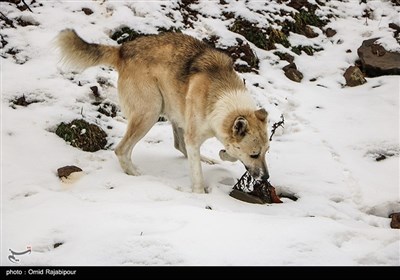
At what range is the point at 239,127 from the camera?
513 centimetres

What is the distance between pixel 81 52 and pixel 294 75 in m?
4.96

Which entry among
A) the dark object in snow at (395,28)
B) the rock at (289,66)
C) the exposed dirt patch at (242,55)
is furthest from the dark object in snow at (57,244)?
the dark object in snow at (395,28)

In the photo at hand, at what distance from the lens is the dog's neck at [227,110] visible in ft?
17.4

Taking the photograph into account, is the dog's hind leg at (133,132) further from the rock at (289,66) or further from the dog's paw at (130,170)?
the rock at (289,66)

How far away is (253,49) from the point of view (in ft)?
31.5

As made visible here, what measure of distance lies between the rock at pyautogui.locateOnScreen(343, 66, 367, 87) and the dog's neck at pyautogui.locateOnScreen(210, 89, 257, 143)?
172 inches

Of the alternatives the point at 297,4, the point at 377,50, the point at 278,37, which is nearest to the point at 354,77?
the point at 377,50

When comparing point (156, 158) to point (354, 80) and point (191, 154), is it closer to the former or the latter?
point (191, 154)

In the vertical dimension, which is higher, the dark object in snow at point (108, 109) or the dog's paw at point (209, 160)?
A: the dark object in snow at point (108, 109)

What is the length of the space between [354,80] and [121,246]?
7.19 metres

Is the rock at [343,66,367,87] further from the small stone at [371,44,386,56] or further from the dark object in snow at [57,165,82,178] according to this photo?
the dark object in snow at [57,165,82,178]

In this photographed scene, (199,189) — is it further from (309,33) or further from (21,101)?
(309,33)

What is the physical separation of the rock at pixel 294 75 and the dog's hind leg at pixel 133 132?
4.20m

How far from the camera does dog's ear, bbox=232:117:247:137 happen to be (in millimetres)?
5066
